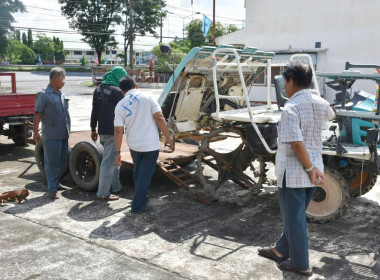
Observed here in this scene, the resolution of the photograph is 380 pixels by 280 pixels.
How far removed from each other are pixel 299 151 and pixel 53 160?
158 inches

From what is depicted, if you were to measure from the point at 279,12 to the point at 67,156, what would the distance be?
52.6 ft

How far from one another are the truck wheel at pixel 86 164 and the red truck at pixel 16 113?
306 cm

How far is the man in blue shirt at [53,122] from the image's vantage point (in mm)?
6329

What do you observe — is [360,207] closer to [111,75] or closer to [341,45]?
[111,75]

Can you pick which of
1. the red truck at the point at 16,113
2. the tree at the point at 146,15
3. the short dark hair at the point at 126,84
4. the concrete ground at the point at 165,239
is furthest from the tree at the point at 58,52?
the short dark hair at the point at 126,84

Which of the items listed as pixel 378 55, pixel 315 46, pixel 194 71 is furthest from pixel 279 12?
pixel 194 71

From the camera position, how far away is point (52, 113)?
6355 mm

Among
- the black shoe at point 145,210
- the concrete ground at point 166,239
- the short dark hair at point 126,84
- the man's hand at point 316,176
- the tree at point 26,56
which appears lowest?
the concrete ground at point 166,239

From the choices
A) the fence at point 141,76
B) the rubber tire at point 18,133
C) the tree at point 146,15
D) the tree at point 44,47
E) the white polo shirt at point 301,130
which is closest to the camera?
the white polo shirt at point 301,130

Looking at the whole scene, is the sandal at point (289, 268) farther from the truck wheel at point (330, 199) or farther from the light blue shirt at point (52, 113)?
the light blue shirt at point (52, 113)

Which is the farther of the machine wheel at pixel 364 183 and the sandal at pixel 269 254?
the machine wheel at pixel 364 183

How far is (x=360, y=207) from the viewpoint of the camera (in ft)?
20.2

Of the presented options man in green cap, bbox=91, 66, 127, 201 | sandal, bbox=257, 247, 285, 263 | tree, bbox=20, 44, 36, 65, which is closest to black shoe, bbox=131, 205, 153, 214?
man in green cap, bbox=91, 66, 127, 201

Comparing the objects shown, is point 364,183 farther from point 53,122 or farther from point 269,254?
point 53,122
